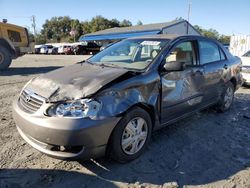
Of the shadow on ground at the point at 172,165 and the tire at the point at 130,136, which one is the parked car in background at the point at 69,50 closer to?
the shadow on ground at the point at 172,165

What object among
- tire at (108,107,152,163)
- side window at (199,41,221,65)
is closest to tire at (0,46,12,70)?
side window at (199,41,221,65)

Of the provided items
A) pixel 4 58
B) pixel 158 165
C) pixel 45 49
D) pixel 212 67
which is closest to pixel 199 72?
pixel 212 67

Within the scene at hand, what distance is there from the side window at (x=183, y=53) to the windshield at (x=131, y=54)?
22 centimetres

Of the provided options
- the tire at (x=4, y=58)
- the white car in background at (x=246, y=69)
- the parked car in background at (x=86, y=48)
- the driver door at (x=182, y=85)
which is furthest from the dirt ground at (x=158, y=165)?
the parked car in background at (x=86, y=48)

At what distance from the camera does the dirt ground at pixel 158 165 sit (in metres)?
3.00

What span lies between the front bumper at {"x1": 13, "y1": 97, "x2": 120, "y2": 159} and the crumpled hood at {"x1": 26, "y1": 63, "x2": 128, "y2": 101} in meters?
0.29

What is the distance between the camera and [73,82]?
128 inches

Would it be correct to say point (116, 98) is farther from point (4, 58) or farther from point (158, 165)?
point (4, 58)

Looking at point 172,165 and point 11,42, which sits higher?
point 11,42

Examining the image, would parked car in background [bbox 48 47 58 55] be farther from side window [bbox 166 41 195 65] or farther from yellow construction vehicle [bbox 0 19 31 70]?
side window [bbox 166 41 195 65]

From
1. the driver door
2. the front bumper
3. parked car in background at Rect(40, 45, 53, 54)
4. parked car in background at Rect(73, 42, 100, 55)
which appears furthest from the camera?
parked car in background at Rect(40, 45, 53, 54)

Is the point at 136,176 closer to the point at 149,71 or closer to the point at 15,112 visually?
the point at 149,71

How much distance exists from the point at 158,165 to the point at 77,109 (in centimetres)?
130

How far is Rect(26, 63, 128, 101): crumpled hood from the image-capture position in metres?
3.01
